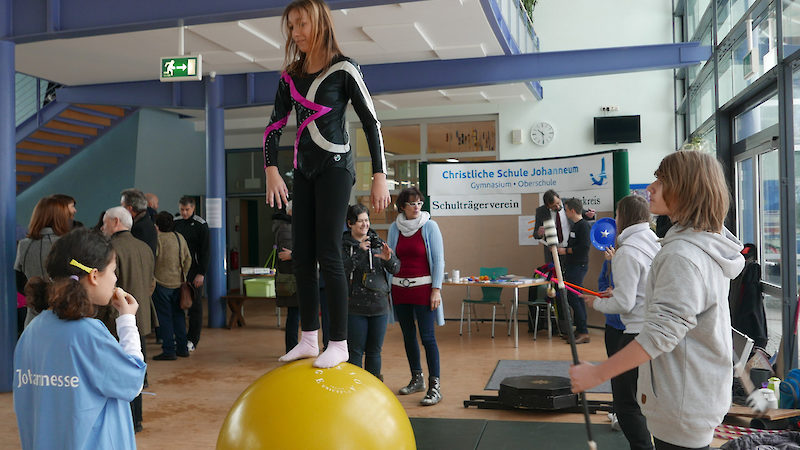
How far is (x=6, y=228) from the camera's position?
6586 millimetres

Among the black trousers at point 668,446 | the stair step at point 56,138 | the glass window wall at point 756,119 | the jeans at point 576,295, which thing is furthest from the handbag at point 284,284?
the stair step at point 56,138

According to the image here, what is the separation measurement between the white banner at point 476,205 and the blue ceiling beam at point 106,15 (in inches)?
182

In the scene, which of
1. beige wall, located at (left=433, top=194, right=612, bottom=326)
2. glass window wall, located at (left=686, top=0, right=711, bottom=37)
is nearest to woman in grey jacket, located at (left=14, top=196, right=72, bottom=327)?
beige wall, located at (left=433, top=194, right=612, bottom=326)

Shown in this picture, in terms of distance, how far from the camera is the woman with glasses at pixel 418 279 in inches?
227

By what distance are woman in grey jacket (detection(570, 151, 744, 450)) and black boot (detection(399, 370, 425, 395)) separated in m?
4.17

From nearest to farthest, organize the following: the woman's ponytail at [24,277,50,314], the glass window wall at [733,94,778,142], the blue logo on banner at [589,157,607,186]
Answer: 1. the woman's ponytail at [24,277,50,314]
2. the glass window wall at [733,94,778,142]
3. the blue logo on banner at [589,157,607,186]

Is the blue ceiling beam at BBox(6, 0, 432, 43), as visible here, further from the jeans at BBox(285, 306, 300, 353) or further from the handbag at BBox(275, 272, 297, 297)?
the jeans at BBox(285, 306, 300, 353)

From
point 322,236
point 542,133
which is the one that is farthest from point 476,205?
point 322,236

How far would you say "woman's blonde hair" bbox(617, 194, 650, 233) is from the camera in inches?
152

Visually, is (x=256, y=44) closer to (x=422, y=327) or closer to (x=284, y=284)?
(x=284, y=284)

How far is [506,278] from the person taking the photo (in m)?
9.31

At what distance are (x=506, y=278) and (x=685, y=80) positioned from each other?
5898 mm

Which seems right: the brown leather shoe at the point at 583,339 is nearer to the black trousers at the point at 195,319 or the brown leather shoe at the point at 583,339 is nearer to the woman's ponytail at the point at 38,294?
the black trousers at the point at 195,319

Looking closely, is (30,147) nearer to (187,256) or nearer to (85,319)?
(187,256)
